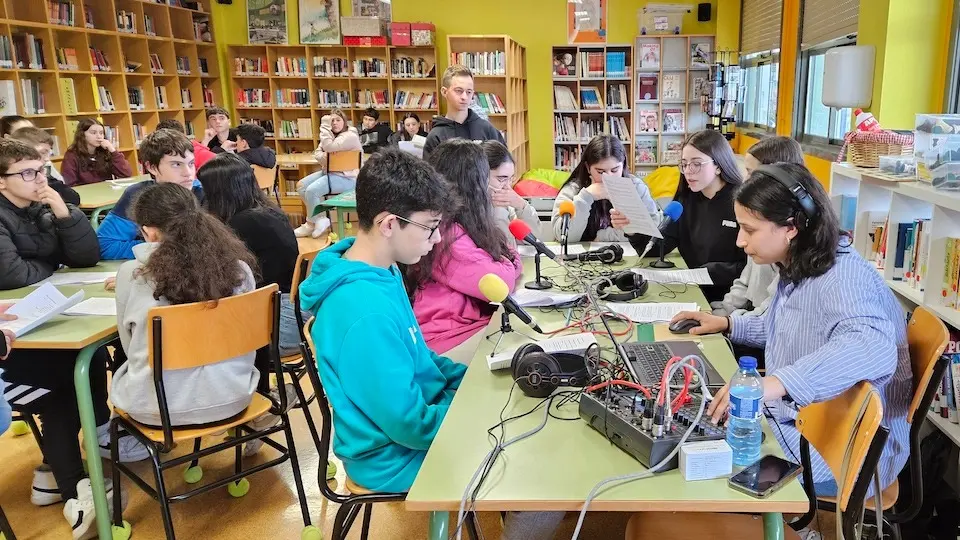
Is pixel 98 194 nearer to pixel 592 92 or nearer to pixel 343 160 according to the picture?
pixel 343 160

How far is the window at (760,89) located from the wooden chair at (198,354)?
4.51 metres

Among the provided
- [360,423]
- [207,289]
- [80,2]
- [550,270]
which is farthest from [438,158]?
[80,2]

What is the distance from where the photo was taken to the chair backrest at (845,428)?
1227mm

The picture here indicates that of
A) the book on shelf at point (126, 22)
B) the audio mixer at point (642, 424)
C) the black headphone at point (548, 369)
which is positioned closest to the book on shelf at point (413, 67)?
the book on shelf at point (126, 22)

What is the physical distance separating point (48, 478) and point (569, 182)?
2599 millimetres

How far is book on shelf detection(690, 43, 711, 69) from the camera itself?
701cm

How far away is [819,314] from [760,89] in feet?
16.6

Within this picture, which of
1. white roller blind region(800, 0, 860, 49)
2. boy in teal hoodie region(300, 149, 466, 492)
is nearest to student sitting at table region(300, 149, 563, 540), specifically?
boy in teal hoodie region(300, 149, 466, 492)

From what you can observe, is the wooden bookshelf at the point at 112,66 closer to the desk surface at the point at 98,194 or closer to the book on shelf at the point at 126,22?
the book on shelf at the point at 126,22

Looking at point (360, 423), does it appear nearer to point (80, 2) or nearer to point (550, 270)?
point (550, 270)

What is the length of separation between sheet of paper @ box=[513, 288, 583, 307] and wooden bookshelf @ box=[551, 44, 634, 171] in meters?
5.13

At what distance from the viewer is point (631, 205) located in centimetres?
271

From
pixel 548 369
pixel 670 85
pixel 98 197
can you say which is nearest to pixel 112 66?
pixel 98 197

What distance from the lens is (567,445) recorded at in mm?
1315
